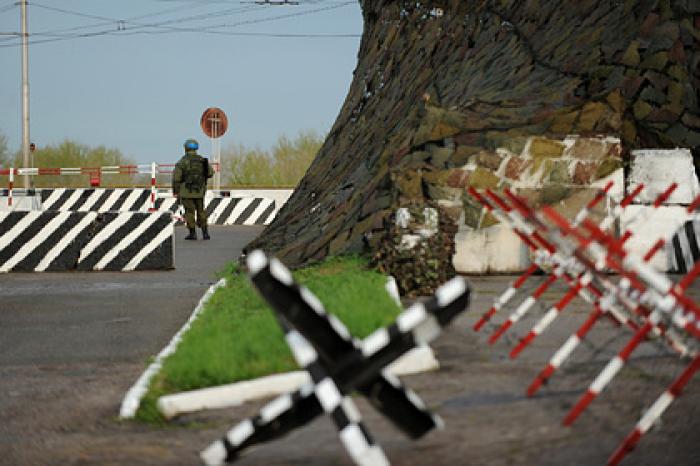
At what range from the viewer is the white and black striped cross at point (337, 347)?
3863 millimetres

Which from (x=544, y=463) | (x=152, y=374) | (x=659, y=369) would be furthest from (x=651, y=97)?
(x=544, y=463)

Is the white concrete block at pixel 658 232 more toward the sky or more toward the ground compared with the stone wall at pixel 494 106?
more toward the ground

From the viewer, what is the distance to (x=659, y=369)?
7.70 metres

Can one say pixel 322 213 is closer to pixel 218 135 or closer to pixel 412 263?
pixel 412 263

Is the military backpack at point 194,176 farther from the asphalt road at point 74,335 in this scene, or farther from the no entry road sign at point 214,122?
the no entry road sign at point 214,122

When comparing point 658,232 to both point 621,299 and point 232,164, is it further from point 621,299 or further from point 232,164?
point 232,164

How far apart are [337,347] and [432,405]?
2712 mm

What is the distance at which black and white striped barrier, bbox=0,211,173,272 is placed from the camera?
18.2 metres

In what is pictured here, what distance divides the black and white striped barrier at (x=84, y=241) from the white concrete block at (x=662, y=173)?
23.2ft

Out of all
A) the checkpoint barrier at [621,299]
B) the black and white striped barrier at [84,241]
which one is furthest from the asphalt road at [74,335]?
the checkpoint barrier at [621,299]

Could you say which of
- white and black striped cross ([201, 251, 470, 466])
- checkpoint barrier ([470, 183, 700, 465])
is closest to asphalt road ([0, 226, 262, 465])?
white and black striped cross ([201, 251, 470, 466])

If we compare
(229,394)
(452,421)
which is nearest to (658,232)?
(229,394)

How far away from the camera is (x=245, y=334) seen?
8312 millimetres

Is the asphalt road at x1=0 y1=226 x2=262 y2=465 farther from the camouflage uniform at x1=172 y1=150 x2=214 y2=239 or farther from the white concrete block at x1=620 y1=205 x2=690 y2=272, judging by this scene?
the camouflage uniform at x1=172 y1=150 x2=214 y2=239
